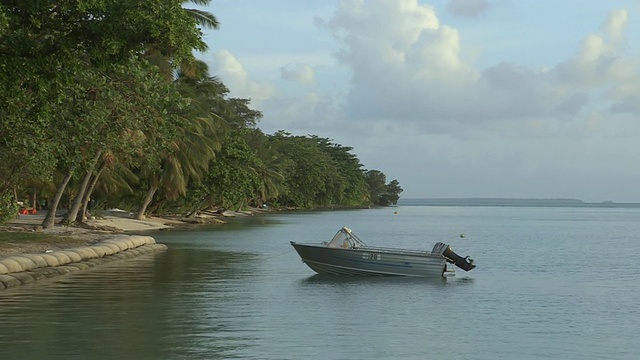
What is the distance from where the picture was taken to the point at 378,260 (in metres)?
27.8

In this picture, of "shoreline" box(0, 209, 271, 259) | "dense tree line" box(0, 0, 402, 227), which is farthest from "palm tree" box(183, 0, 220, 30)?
"shoreline" box(0, 209, 271, 259)

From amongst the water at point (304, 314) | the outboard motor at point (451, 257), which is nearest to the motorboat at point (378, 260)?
the outboard motor at point (451, 257)

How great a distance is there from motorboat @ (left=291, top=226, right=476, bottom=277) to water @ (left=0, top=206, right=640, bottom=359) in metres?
0.40

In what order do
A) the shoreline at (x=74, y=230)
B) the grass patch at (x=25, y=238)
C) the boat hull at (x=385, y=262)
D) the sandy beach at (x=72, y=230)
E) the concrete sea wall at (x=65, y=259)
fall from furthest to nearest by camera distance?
the grass patch at (x=25, y=238), the shoreline at (x=74, y=230), the sandy beach at (x=72, y=230), the boat hull at (x=385, y=262), the concrete sea wall at (x=65, y=259)

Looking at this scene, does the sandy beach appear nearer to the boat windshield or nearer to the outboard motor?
the boat windshield

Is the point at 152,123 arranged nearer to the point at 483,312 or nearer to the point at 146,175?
the point at 483,312

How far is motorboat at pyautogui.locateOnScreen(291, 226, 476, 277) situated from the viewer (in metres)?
27.8

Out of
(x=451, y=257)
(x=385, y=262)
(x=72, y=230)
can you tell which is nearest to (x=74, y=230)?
(x=72, y=230)

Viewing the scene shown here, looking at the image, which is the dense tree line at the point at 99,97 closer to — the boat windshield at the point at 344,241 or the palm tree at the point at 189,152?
the palm tree at the point at 189,152

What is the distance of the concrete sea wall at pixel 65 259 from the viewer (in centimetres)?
2281

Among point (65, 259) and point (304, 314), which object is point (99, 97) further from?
point (304, 314)

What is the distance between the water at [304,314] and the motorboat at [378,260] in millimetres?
399

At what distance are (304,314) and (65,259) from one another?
35.1ft

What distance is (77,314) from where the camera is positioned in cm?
1789
